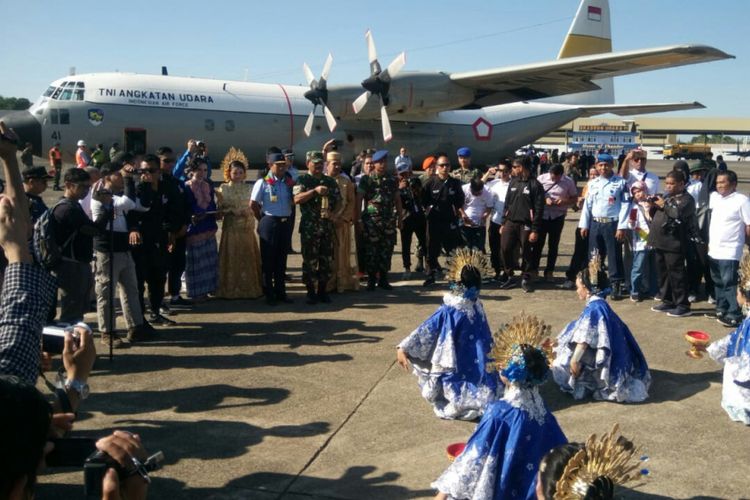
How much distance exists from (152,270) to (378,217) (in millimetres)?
3221

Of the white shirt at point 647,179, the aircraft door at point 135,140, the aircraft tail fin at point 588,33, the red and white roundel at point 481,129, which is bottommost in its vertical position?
the white shirt at point 647,179

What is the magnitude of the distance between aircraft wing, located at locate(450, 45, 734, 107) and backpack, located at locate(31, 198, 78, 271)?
45.2 feet

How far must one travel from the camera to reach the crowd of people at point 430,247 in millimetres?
5035

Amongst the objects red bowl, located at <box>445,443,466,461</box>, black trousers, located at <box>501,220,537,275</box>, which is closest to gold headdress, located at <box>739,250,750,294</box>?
red bowl, located at <box>445,443,466,461</box>

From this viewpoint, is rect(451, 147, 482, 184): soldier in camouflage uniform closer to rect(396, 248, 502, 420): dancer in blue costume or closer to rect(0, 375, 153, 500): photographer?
rect(396, 248, 502, 420): dancer in blue costume

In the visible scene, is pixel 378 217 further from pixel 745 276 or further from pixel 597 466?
pixel 597 466

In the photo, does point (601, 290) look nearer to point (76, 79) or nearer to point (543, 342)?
point (543, 342)

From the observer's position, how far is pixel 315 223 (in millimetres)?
8484

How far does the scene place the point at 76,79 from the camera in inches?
718

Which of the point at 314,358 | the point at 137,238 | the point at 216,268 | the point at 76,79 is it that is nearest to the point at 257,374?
the point at 314,358

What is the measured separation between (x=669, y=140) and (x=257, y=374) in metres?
95.4

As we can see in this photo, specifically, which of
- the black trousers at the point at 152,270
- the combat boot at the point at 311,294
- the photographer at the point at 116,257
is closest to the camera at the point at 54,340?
the photographer at the point at 116,257

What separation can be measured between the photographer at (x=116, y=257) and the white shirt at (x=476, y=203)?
4.84m

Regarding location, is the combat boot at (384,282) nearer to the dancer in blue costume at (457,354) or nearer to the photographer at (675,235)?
the photographer at (675,235)
